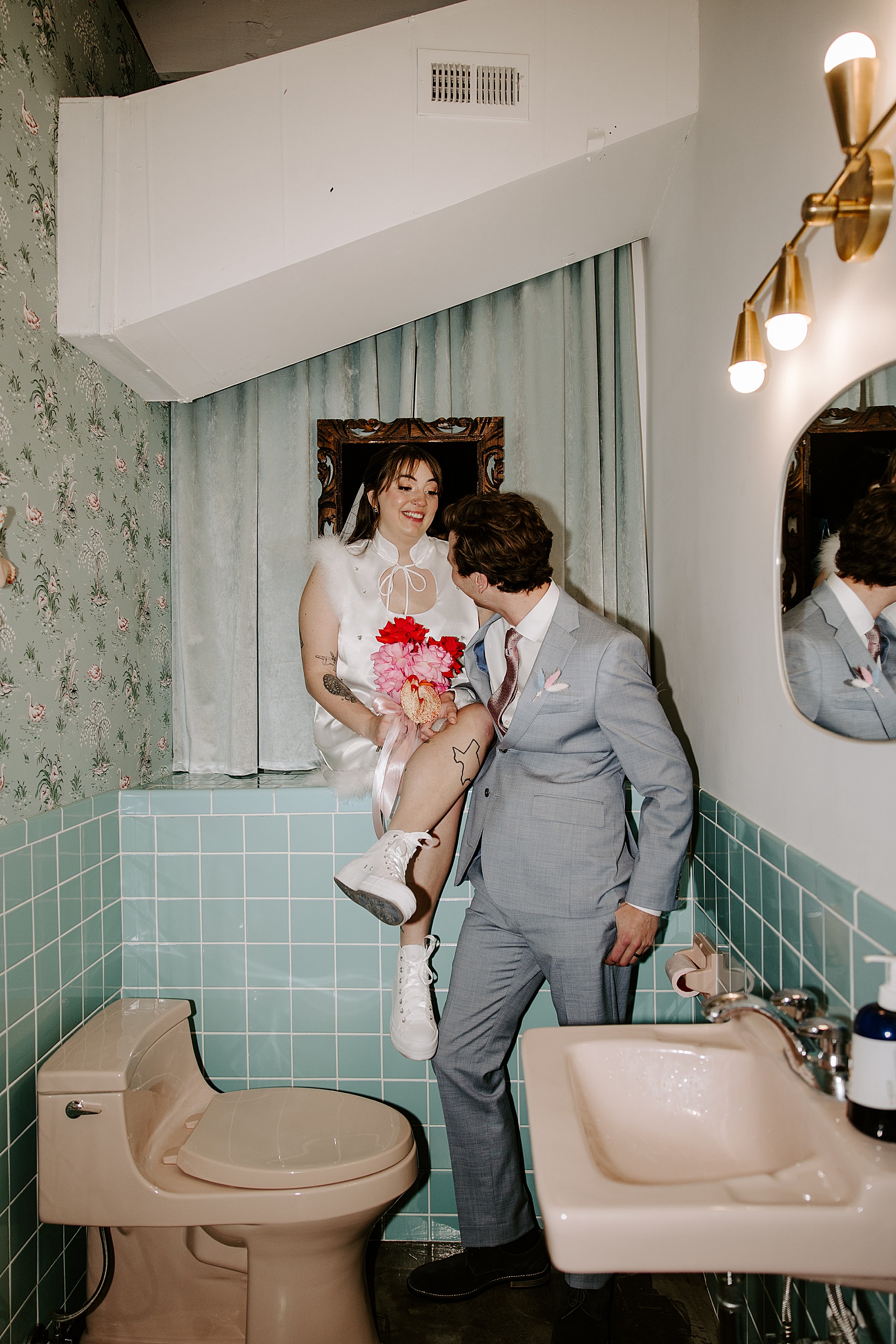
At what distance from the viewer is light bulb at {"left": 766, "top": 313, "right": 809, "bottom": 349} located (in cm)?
115

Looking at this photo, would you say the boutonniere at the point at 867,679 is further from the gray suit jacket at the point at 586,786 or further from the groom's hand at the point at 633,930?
the groom's hand at the point at 633,930

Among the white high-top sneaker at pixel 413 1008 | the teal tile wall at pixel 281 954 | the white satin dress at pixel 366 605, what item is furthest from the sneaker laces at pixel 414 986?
the white satin dress at pixel 366 605

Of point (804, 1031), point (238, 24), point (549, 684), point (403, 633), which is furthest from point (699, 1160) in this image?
point (238, 24)

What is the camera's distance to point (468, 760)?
6.15ft

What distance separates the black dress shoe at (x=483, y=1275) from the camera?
1.89m

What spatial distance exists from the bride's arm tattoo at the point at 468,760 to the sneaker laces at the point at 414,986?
17.2 inches

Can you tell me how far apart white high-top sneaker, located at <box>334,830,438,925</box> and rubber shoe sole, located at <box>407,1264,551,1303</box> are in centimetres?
90

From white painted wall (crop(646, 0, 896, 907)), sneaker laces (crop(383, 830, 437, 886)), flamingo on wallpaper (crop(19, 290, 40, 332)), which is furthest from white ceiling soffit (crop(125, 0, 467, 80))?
sneaker laces (crop(383, 830, 437, 886))

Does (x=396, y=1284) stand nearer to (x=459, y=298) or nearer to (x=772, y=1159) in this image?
(x=772, y=1159)

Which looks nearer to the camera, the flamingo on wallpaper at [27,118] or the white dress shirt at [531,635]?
the flamingo on wallpaper at [27,118]

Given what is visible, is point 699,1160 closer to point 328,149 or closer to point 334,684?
point 334,684

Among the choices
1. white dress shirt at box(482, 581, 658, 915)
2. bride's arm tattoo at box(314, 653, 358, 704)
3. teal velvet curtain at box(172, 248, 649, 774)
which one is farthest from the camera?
teal velvet curtain at box(172, 248, 649, 774)

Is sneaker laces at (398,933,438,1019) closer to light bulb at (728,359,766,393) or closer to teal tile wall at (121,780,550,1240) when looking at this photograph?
teal tile wall at (121,780,550,1240)

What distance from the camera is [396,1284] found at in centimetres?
196
